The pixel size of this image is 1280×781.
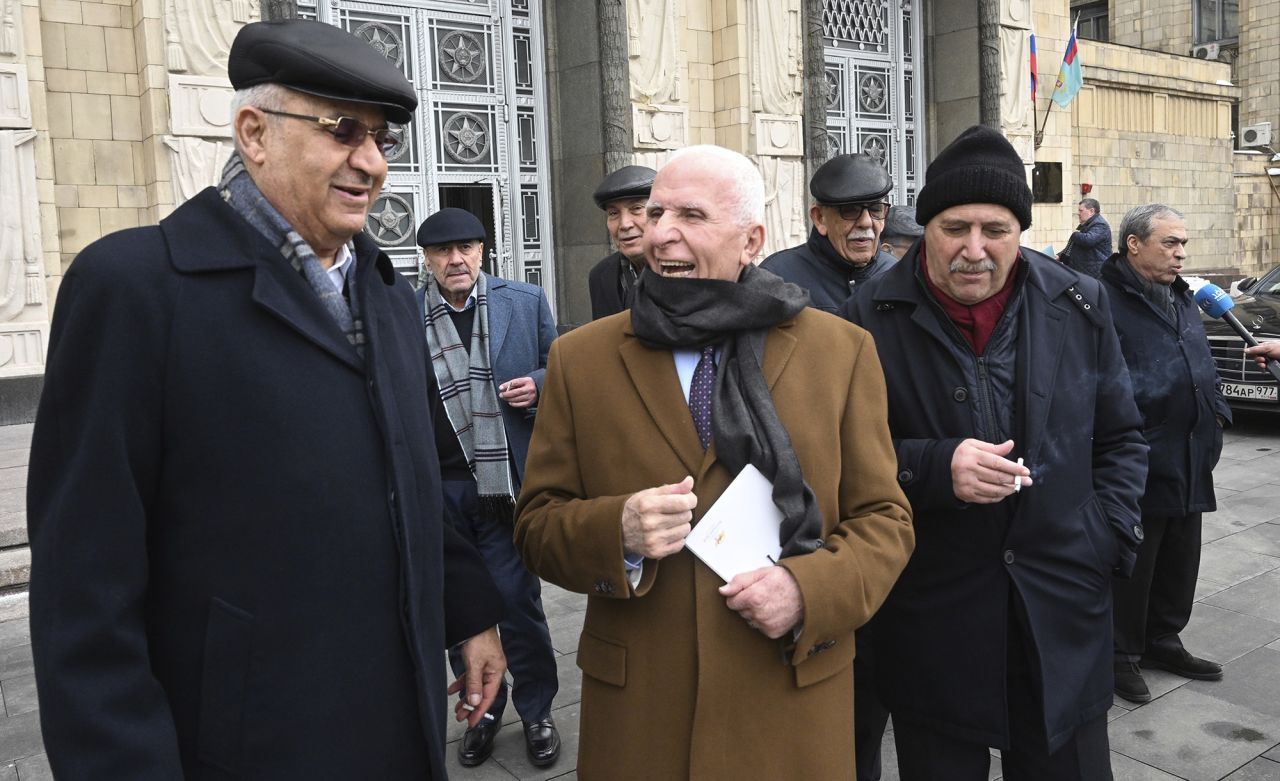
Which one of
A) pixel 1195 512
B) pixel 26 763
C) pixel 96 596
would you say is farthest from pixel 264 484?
pixel 1195 512

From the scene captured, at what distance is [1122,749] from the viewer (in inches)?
151

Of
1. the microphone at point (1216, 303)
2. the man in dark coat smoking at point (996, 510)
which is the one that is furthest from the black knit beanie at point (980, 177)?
the microphone at point (1216, 303)

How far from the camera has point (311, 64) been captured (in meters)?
1.71

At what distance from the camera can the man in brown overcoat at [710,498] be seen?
6.71 ft

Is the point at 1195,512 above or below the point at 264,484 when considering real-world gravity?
below

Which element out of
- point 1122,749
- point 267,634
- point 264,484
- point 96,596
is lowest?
point 1122,749

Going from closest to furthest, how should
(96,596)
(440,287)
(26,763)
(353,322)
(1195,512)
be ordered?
(96,596) < (353,322) < (26,763) < (440,287) < (1195,512)

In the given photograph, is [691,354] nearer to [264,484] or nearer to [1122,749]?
[264,484]

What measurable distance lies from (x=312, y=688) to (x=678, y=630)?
0.73m

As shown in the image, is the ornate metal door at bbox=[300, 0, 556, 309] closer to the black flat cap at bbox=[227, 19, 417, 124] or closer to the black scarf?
the black scarf

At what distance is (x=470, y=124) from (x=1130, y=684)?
8.27 metres

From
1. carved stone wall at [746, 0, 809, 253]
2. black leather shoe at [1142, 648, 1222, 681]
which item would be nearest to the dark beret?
black leather shoe at [1142, 648, 1222, 681]

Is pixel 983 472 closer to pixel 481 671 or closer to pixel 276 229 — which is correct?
pixel 481 671

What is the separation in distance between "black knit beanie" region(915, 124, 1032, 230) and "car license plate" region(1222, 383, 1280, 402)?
8376 mm
